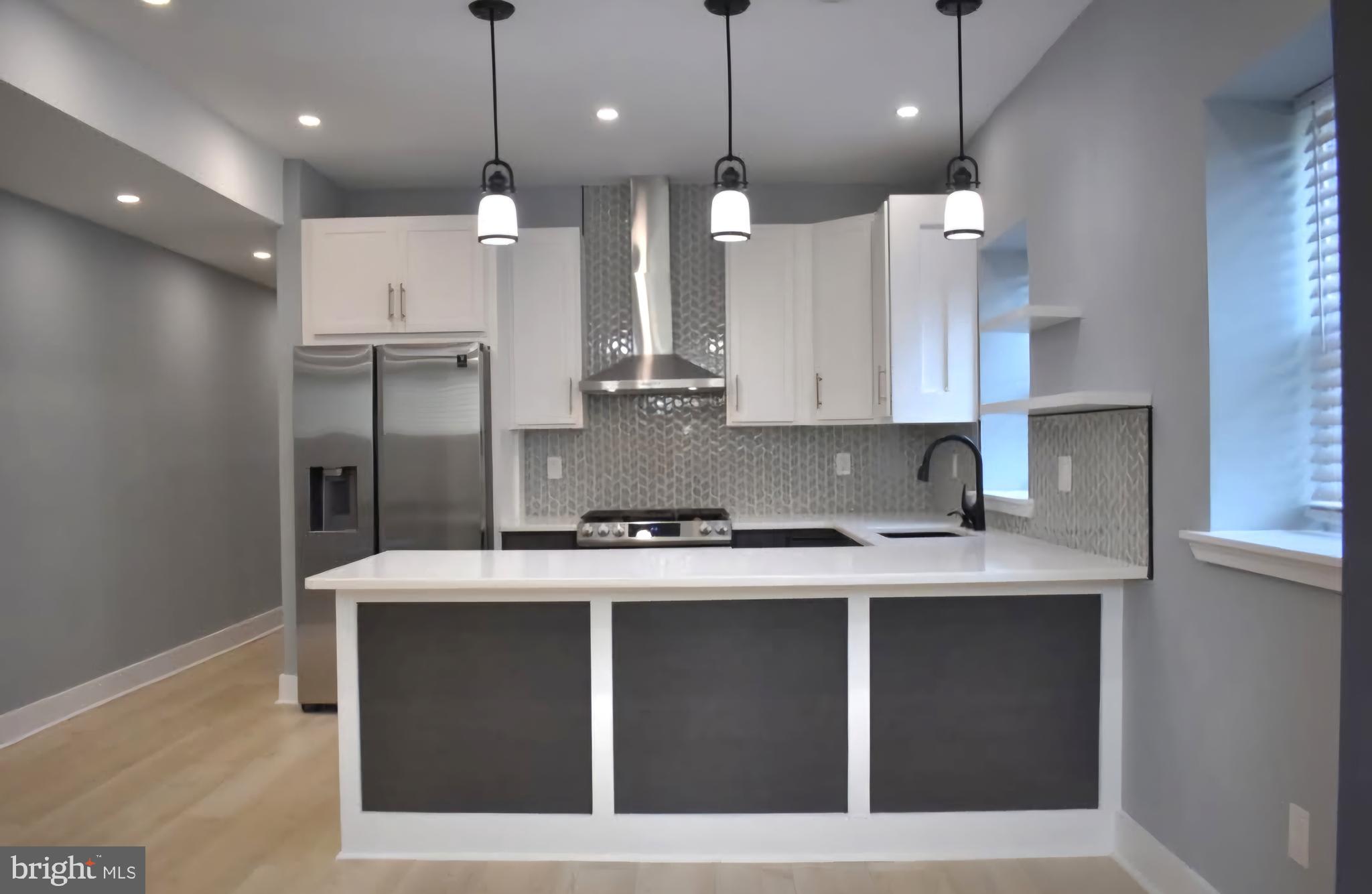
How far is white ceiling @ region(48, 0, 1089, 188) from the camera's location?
282 cm

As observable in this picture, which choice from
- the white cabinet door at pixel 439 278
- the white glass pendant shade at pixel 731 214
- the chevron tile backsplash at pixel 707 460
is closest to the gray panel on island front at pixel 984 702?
the white glass pendant shade at pixel 731 214

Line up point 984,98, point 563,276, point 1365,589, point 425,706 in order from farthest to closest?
point 563,276, point 984,98, point 425,706, point 1365,589

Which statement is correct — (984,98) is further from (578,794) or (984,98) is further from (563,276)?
(578,794)

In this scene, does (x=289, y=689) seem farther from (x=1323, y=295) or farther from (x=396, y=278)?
(x=1323, y=295)

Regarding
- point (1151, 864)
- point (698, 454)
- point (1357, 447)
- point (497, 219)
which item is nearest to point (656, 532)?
point (698, 454)

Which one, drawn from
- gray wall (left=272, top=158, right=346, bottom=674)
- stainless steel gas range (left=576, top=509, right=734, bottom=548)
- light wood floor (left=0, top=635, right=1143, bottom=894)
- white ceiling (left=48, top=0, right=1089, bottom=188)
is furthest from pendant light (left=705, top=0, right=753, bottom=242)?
gray wall (left=272, top=158, right=346, bottom=674)

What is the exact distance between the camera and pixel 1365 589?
1.05m

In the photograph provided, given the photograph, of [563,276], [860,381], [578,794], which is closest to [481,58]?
[563,276]

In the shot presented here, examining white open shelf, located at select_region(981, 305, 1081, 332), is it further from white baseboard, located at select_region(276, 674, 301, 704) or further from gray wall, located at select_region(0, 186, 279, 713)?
gray wall, located at select_region(0, 186, 279, 713)

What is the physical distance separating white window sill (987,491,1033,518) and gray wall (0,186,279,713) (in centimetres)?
428

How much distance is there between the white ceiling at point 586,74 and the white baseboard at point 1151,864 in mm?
2550

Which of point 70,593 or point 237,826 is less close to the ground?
point 70,593

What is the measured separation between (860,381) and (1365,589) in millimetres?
3220

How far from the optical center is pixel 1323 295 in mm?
2045
